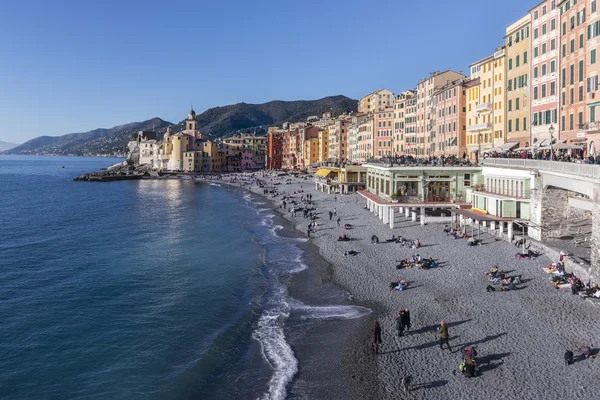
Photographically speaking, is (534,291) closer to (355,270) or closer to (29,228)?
(355,270)

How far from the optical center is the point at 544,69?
147 ft

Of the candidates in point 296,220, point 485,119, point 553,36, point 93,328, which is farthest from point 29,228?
point 553,36

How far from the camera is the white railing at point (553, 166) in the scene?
27.7 m

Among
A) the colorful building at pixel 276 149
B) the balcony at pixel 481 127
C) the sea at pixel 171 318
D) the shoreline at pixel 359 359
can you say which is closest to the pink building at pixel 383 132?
the balcony at pixel 481 127

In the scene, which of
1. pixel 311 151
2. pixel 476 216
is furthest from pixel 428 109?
pixel 311 151

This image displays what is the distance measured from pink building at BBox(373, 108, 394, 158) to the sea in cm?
4387

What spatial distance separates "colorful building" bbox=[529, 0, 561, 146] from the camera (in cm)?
4291

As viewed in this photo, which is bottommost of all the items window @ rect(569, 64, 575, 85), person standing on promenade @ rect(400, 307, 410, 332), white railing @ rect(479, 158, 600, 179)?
person standing on promenade @ rect(400, 307, 410, 332)

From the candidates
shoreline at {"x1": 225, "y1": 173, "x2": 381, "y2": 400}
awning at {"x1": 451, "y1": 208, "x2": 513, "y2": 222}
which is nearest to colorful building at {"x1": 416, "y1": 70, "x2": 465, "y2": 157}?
awning at {"x1": 451, "y1": 208, "x2": 513, "y2": 222}

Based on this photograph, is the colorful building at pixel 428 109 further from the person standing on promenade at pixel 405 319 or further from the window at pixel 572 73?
the person standing on promenade at pixel 405 319

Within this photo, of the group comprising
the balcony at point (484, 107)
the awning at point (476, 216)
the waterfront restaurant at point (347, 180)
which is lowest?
the awning at point (476, 216)

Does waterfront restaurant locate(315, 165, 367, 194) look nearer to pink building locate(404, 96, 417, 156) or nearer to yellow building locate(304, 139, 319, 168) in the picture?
pink building locate(404, 96, 417, 156)

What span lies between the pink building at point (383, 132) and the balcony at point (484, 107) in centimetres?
3602

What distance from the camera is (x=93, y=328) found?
28.1 meters
